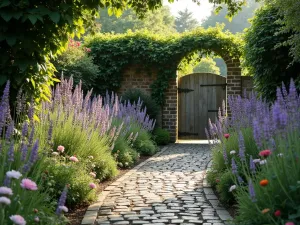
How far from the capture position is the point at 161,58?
13719mm

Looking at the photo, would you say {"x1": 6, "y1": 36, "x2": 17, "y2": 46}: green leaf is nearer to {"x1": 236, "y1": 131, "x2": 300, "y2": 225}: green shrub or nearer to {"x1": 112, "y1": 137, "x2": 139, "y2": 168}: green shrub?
{"x1": 236, "y1": 131, "x2": 300, "y2": 225}: green shrub

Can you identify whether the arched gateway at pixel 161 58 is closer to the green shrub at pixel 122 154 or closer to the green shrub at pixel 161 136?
the green shrub at pixel 161 136

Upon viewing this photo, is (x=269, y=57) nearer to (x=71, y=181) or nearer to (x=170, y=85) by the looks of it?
(x=170, y=85)

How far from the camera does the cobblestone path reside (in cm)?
427

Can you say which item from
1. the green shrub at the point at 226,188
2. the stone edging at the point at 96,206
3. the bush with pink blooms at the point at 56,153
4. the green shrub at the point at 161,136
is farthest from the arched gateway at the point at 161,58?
the green shrub at the point at 226,188

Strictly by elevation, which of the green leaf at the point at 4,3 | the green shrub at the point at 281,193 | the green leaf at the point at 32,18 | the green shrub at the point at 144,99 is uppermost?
the green leaf at the point at 4,3

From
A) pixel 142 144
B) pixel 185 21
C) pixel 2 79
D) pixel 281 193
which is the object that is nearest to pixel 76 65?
pixel 142 144

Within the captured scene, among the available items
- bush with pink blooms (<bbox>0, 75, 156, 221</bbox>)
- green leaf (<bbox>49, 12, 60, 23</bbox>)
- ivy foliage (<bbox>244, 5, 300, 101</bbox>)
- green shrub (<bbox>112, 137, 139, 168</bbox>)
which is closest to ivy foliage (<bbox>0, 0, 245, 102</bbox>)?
green leaf (<bbox>49, 12, 60, 23</bbox>)

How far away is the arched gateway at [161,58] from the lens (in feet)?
44.8

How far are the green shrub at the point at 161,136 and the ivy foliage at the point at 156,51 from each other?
3.97 feet

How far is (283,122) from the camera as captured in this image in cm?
293

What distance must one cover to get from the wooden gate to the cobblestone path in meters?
6.74

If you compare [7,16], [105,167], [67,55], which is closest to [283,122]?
[7,16]

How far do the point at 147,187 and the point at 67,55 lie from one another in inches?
271
